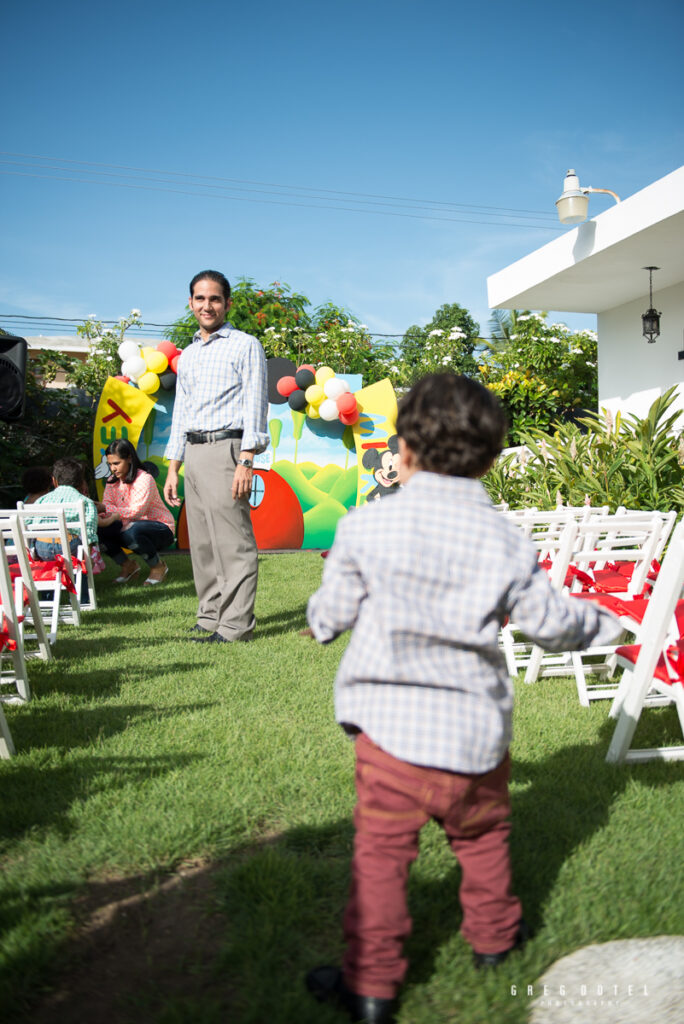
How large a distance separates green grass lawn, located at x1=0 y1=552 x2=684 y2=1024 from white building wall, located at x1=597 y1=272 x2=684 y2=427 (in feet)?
27.2

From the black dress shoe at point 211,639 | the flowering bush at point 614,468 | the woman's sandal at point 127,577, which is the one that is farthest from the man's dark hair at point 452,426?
the woman's sandal at point 127,577

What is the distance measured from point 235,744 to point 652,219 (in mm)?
7094

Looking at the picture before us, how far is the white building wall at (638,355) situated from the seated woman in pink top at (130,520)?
6.82 metres

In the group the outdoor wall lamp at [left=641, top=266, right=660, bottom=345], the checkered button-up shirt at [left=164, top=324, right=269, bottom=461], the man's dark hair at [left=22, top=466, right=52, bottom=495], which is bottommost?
the man's dark hair at [left=22, top=466, right=52, bottom=495]

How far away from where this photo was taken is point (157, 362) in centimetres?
921

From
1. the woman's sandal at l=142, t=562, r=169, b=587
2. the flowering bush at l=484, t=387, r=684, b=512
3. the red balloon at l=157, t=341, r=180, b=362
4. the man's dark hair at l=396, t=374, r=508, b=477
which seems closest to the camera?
the man's dark hair at l=396, t=374, r=508, b=477

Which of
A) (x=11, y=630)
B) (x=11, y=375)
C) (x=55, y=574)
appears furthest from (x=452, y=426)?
(x=55, y=574)

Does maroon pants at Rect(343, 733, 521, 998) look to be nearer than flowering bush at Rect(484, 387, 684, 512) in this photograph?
Yes

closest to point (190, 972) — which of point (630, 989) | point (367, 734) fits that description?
point (367, 734)

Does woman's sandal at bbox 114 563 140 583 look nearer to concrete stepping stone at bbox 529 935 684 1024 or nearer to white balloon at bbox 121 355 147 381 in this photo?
white balloon at bbox 121 355 147 381

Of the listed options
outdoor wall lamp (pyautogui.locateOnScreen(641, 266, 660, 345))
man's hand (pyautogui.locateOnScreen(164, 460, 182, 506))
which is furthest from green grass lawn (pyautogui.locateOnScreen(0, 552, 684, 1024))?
outdoor wall lamp (pyautogui.locateOnScreen(641, 266, 660, 345))

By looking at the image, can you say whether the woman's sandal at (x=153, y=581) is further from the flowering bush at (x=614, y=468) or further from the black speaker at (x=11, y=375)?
the flowering bush at (x=614, y=468)

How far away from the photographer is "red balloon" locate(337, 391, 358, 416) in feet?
31.4

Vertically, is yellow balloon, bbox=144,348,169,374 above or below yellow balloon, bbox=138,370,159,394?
above
